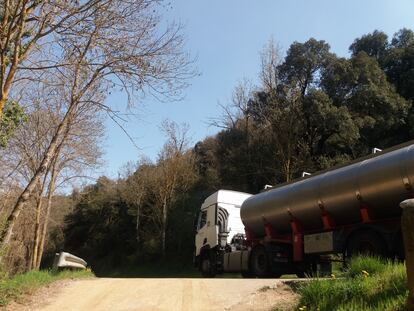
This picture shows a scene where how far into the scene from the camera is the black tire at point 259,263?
16469mm

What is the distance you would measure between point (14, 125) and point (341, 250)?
12.6m

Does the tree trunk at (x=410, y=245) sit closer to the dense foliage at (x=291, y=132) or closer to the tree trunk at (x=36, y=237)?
the tree trunk at (x=36, y=237)

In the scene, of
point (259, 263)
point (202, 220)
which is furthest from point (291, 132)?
point (259, 263)

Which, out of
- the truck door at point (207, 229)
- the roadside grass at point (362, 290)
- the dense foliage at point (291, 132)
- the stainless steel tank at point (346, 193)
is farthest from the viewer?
the dense foliage at point (291, 132)

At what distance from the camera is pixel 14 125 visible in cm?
1833

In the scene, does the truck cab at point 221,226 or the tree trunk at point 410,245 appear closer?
the tree trunk at point 410,245

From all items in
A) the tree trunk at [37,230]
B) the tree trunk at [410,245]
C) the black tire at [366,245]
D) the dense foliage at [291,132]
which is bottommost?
the tree trunk at [410,245]

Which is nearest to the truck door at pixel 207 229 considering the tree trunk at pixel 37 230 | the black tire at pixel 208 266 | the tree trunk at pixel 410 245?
the black tire at pixel 208 266

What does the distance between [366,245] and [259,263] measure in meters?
5.48

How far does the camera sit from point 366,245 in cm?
1240

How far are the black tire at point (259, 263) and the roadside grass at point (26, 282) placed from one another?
5989 mm

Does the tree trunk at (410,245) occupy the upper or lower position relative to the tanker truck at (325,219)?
lower

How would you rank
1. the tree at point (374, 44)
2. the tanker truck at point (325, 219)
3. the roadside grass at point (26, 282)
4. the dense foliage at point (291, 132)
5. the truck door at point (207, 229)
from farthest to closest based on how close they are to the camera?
1. the tree at point (374, 44)
2. the dense foliage at point (291, 132)
3. the truck door at point (207, 229)
4. the tanker truck at point (325, 219)
5. the roadside grass at point (26, 282)

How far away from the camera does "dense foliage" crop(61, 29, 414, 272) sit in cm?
3359
